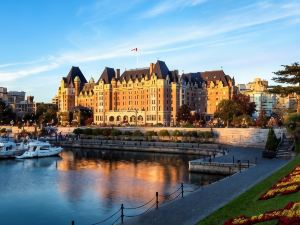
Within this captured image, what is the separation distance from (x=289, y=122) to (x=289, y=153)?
415 cm

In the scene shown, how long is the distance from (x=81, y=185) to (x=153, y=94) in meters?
91.3

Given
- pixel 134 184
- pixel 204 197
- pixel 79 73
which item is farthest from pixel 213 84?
pixel 204 197

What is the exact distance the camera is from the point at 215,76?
5468 inches

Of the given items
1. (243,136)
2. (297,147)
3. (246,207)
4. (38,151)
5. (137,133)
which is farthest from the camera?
(137,133)

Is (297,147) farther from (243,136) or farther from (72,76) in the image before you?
(72,76)

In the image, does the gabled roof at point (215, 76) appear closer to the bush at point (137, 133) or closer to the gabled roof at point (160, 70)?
the gabled roof at point (160, 70)

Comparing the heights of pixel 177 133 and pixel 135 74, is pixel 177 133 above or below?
below

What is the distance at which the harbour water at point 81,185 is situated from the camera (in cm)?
2634

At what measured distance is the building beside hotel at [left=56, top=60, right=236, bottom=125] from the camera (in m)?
125

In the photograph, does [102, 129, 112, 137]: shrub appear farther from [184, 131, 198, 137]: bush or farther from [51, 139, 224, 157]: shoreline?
[184, 131, 198, 137]: bush

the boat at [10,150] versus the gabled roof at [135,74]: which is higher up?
the gabled roof at [135,74]

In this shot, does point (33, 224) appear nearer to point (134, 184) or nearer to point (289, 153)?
point (134, 184)

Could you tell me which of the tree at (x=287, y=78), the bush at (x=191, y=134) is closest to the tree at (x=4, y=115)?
the bush at (x=191, y=134)

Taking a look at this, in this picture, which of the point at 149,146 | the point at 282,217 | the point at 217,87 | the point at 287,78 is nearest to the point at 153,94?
the point at 217,87
